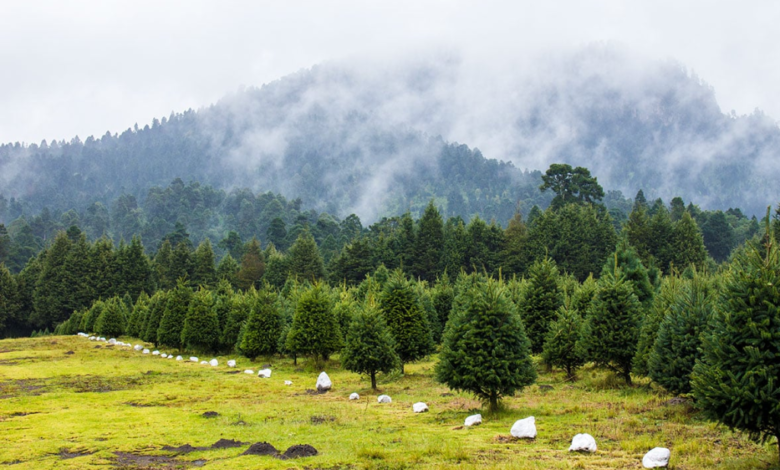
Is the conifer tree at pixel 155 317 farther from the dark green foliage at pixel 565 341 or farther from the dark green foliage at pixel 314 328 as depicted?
the dark green foliage at pixel 565 341

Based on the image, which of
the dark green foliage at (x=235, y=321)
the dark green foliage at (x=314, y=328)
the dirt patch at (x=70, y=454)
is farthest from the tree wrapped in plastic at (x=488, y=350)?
the dark green foliage at (x=235, y=321)

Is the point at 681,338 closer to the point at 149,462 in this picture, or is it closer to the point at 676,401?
the point at 676,401

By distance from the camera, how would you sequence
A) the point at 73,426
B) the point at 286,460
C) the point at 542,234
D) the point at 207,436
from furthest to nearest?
the point at 542,234, the point at 73,426, the point at 207,436, the point at 286,460

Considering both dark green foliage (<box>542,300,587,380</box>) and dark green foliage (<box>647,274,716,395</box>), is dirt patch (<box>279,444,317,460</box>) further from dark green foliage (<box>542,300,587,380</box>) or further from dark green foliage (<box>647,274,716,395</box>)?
dark green foliage (<box>542,300,587,380</box>)

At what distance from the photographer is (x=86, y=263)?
95.6 metres

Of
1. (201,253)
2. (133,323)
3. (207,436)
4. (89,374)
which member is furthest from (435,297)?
(201,253)

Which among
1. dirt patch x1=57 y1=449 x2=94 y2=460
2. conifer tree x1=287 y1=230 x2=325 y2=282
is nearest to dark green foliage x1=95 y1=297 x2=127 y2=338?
conifer tree x1=287 y1=230 x2=325 y2=282

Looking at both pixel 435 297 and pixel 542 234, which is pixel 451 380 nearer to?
pixel 435 297

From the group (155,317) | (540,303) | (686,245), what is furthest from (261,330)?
(686,245)

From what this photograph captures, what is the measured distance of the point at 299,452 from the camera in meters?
15.5

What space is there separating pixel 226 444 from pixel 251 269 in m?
87.7

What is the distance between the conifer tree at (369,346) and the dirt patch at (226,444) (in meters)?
11.4

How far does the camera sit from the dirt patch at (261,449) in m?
15.8

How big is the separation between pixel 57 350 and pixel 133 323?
19.2m
